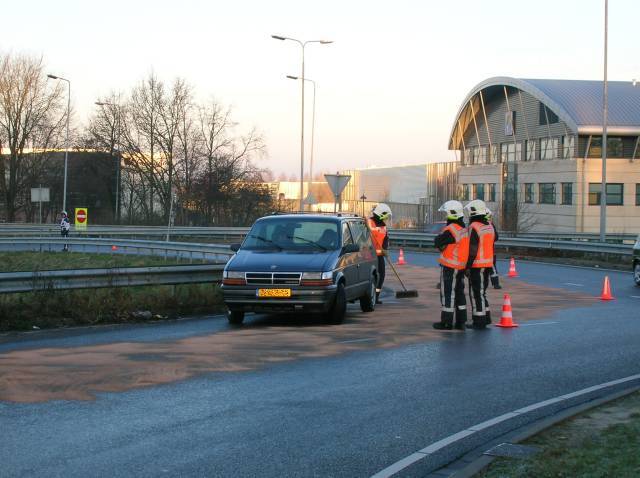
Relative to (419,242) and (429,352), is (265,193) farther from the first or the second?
(429,352)

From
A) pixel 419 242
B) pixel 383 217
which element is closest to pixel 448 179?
pixel 419 242

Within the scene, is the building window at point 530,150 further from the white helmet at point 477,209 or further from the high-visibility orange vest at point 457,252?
the high-visibility orange vest at point 457,252

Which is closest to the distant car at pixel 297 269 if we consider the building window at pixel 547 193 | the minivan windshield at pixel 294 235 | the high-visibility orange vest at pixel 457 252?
the minivan windshield at pixel 294 235

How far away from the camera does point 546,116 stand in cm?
7000

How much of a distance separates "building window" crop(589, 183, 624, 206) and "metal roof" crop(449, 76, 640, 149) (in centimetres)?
377

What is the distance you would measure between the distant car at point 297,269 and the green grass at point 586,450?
6779 mm

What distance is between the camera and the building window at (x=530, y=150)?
72.8 metres

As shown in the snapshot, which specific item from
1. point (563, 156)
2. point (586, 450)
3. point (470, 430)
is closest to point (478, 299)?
point (470, 430)

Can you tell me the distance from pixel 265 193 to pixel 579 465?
203 feet

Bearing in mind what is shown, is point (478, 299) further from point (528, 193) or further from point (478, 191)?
point (478, 191)

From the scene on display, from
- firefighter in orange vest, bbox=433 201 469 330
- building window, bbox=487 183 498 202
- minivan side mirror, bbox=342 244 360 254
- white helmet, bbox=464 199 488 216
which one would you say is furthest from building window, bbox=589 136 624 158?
firefighter in orange vest, bbox=433 201 469 330

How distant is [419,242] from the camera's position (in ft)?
159

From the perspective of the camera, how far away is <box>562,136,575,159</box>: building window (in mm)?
66625

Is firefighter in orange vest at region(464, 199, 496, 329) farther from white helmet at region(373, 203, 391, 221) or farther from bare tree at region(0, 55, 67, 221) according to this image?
bare tree at region(0, 55, 67, 221)
